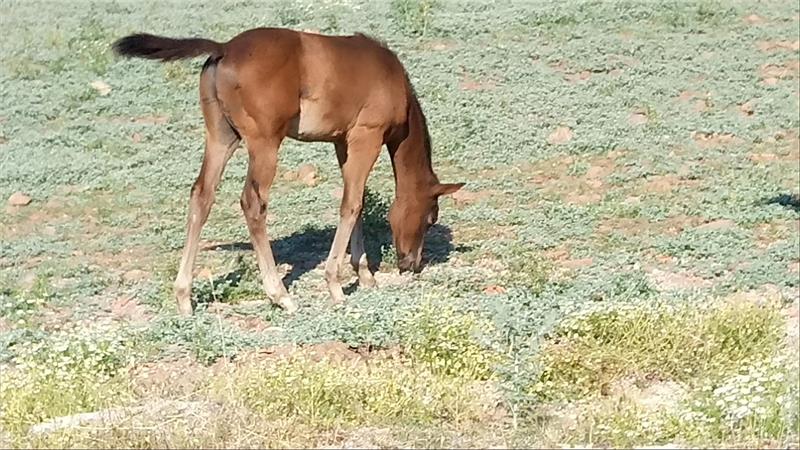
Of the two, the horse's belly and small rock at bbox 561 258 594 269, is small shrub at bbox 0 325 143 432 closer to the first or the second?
the horse's belly

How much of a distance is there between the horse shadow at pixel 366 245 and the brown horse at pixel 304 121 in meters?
0.54

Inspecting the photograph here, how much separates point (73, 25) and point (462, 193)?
961 centimetres

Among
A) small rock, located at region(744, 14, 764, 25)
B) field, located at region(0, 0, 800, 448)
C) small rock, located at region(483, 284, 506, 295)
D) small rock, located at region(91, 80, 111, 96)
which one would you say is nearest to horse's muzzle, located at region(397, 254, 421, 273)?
field, located at region(0, 0, 800, 448)

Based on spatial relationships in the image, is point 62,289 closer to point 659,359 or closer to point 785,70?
point 659,359

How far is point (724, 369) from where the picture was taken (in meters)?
6.39

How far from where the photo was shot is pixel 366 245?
34.5 ft

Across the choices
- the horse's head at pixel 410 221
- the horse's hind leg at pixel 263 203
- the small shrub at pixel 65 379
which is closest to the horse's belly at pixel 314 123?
the horse's hind leg at pixel 263 203

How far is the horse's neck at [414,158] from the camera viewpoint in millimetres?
9461

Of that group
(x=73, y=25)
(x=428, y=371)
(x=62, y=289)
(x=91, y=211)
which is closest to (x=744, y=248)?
(x=428, y=371)

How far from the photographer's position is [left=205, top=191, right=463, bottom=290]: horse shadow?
10.0m

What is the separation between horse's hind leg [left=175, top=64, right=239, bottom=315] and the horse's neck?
1328 millimetres

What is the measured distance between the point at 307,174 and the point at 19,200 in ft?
9.43

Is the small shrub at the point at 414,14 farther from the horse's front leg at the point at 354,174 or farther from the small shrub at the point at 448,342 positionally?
the small shrub at the point at 448,342

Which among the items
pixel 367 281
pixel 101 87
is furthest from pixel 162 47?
pixel 101 87
